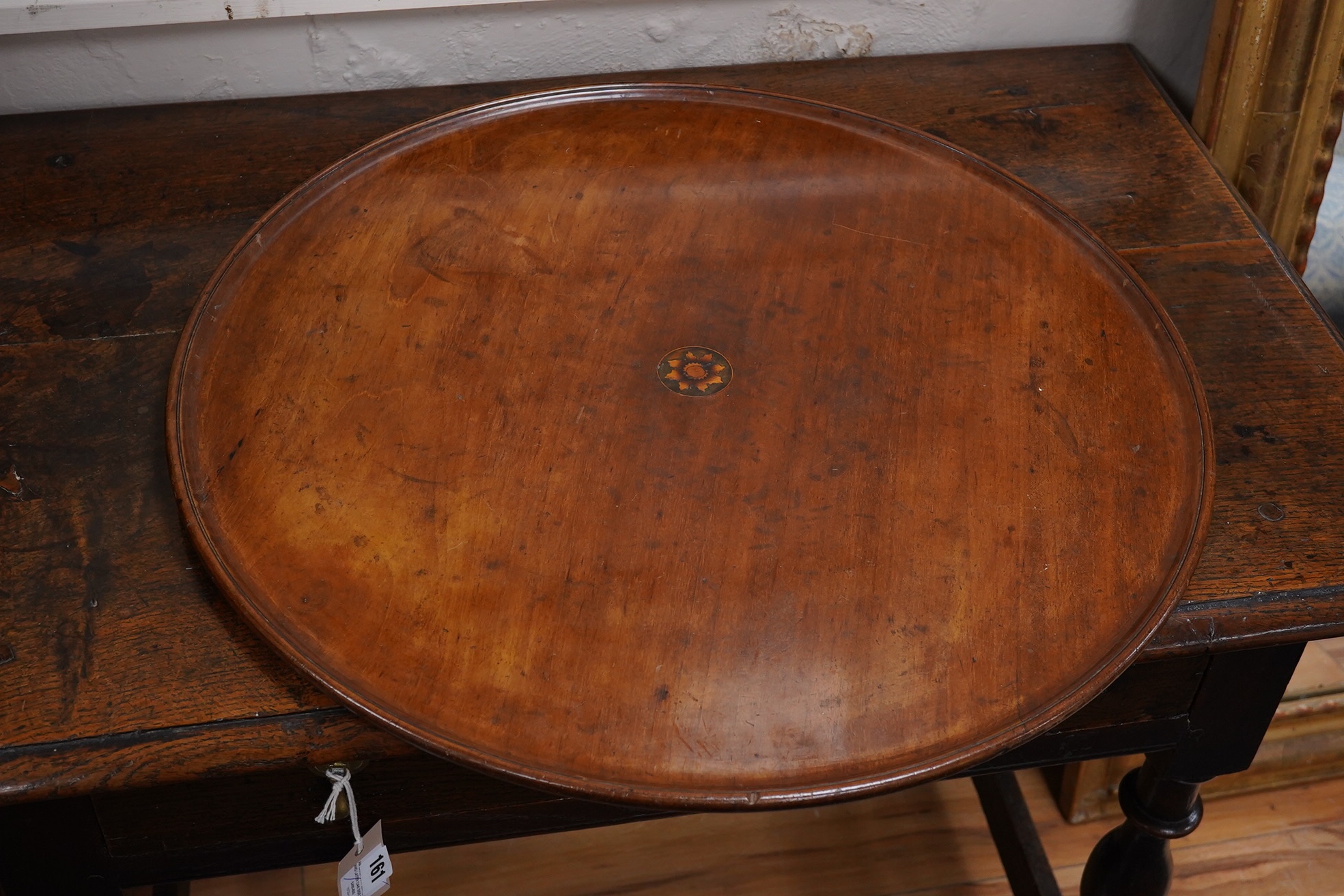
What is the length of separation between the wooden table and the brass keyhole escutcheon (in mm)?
330

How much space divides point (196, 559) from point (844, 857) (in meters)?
1.05

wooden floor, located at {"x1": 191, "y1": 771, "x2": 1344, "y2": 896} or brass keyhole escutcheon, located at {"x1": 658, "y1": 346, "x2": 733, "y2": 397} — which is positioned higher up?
brass keyhole escutcheon, located at {"x1": 658, "y1": 346, "x2": 733, "y2": 397}

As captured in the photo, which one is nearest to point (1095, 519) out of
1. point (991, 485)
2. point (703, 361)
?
point (991, 485)

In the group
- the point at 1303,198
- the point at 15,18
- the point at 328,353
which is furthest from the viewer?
the point at 1303,198

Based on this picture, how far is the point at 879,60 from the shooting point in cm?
145

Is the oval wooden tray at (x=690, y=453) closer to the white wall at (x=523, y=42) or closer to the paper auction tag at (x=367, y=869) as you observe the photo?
the paper auction tag at (x=367, y=869)

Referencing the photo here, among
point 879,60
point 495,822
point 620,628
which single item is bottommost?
point 495,822

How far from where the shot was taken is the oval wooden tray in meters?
0.74

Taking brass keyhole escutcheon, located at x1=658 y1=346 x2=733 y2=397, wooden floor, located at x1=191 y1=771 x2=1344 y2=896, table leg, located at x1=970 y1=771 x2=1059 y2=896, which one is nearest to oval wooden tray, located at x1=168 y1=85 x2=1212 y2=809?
brass keyhole escutcheon, located at x1=658 y1=346 x2=733 y2=397

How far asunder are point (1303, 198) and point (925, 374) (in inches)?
30.1

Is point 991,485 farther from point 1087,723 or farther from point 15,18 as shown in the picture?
point 15,18

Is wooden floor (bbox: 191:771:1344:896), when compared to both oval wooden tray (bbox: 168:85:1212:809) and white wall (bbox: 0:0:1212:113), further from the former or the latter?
white wall (bbox: 0:0:1212:113)

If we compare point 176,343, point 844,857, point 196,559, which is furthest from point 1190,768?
point 176,343

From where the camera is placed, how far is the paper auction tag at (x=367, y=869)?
0.86 m
